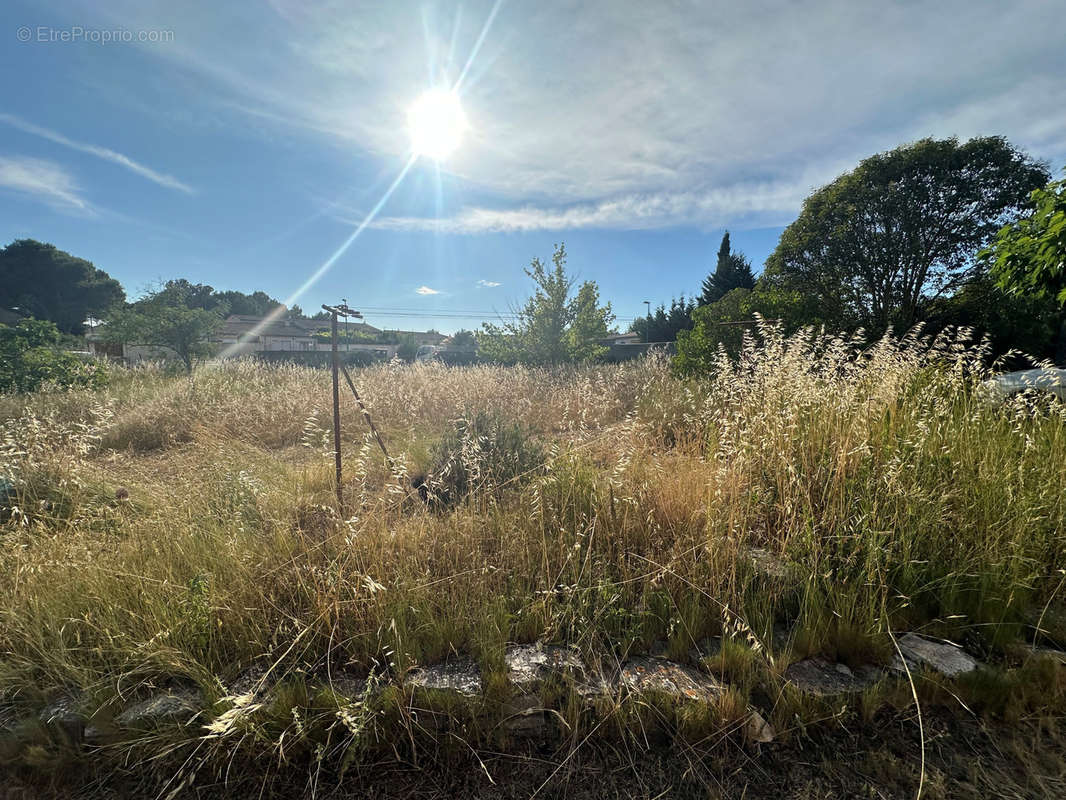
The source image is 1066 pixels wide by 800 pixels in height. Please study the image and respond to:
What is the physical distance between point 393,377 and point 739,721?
8.08 metres

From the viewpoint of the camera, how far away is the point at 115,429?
18.3ft

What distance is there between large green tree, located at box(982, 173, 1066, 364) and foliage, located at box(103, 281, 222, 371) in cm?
1653

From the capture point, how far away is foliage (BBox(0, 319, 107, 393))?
7.25 m

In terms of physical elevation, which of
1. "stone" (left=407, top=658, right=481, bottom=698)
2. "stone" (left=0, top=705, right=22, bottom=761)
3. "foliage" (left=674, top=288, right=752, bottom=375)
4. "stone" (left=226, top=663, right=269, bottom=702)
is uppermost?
"foliage" (left=674, top=288, right=752, bottom=375)

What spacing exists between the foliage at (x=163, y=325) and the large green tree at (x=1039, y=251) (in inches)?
651

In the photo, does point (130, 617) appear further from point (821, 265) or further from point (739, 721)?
point (821, 265)

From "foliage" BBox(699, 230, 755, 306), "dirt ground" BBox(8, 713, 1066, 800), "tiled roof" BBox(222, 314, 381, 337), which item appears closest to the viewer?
"dirt ground" BBox(8, 713, 1066, 800)

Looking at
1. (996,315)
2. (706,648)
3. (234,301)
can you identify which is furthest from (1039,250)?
(234,301)

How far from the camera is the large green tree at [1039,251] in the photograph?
4.16 m

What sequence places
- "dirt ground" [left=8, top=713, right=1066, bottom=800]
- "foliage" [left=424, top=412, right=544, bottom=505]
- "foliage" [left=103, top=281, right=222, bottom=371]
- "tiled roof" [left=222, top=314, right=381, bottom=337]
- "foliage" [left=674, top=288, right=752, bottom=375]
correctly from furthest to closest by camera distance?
1. "tiled roof" [left=222, top=314, right=381, bottom=337]
2. "foliage" [left=103, top=281, right=222, bottom=371]
3. "foliage" [left=674, top=288, right=752, bottom=375]
4. "foliage" [left=424, top=412, right=544, bottom=505]
5. "dirt ground" [left=8, top=713, right=1066, bottom=800]

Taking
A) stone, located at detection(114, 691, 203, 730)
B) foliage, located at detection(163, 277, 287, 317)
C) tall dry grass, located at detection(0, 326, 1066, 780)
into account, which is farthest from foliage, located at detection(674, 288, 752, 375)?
foliage, located at detection(163, 277, 287, 317)

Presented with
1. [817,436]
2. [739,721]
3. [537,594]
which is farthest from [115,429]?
[817,436]

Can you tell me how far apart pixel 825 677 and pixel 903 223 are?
9961 millimetres

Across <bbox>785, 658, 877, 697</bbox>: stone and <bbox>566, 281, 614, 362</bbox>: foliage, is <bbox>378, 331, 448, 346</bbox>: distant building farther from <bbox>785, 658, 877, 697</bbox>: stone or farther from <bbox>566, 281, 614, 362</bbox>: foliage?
<bbox>785, 658, 877, 697</bbox>: stone
